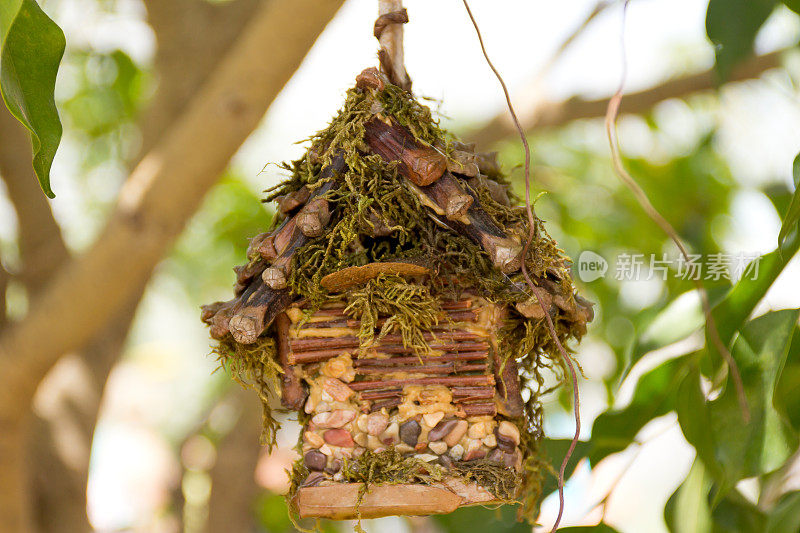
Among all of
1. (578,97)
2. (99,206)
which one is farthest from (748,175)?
(99,206)

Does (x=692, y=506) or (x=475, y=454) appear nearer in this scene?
(x=475, y=454)

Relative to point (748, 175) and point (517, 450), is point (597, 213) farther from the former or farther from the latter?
point (517, 450)

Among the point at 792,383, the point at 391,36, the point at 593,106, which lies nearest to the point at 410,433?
the point at 391,36

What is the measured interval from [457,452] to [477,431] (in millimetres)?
29

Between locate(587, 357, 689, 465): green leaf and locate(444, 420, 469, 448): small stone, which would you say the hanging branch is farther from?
locate(587, 357, 689, 465): green leaf

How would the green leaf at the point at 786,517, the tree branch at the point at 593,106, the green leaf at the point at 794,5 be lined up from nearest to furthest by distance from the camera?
the green leaf at the point at 794,5, the green leaf at the point at 786,517, the tree branch at the point at 593,106

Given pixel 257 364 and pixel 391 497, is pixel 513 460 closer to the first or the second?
pixel 391 497

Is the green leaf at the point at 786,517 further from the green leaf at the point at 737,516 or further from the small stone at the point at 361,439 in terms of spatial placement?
the small stone at the point at 361,439

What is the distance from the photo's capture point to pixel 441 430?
745 mm

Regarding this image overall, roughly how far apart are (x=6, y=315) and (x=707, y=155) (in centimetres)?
212

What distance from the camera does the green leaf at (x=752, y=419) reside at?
851mm

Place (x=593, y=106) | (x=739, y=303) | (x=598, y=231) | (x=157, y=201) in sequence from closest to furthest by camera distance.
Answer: (x=739, y=303)
(x=157, y=201)
(x=593, y=106)
(x=598, y=231)

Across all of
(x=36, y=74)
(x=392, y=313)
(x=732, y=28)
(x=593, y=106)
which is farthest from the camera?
(x=593, y=106)

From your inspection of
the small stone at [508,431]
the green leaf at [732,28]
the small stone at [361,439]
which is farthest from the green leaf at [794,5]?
the small stone at [361,439]
